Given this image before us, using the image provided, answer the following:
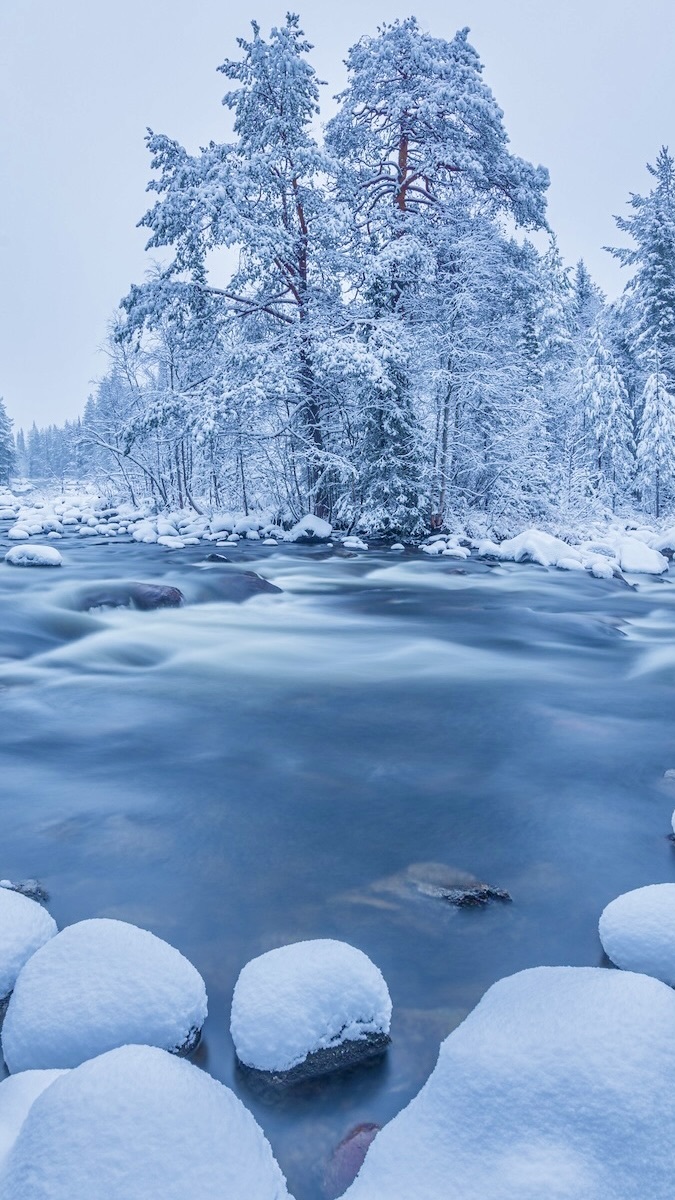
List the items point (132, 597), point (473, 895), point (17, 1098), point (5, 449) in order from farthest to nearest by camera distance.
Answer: point (5, 449), point (132, 597), point (473, 895), point (17, 1098)

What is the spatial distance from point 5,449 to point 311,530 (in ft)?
166

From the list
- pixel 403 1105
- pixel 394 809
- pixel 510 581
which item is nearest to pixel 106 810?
pixel 394 809

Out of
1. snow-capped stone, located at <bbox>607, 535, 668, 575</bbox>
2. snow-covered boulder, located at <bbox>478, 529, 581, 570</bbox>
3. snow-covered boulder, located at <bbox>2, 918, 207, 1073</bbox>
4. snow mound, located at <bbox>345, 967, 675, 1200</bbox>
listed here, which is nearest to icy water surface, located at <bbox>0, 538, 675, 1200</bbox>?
snow-covered boulder, located at <bbox>2, 918, 207, 1073</bbox>

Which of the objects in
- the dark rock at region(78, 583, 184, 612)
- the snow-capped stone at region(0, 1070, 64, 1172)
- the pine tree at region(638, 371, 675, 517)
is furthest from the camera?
the pine tree at region(638, 371, 675, 517)

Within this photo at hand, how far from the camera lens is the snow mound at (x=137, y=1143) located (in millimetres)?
1260

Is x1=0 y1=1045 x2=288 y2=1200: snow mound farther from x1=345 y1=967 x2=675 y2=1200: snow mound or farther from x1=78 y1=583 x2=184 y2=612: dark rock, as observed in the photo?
x1=78 y1=583 x2=184 y2=612: dark rock

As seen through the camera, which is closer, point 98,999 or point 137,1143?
point 137,1143

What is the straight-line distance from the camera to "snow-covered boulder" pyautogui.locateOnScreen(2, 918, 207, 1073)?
1778mm

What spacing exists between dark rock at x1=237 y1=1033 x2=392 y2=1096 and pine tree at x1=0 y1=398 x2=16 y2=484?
62140mm

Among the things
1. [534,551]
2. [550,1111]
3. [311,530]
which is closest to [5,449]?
[311,530]

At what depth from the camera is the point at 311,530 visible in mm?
16688

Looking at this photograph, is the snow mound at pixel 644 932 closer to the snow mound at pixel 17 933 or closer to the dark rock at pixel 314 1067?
the dark rock at pixel 314 1067

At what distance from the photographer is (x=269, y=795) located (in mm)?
3764

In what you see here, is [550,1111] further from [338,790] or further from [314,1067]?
[338,790]
